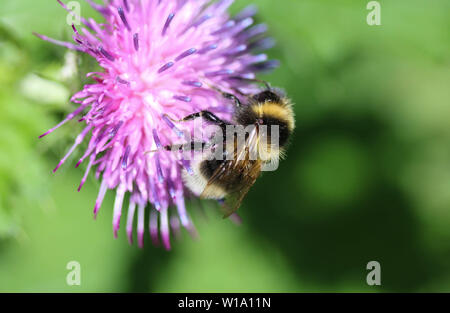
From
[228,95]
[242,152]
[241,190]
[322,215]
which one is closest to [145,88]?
[228,95]

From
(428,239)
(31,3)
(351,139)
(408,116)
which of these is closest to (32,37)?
(31,3)

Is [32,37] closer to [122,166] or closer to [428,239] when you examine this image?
[122,166]

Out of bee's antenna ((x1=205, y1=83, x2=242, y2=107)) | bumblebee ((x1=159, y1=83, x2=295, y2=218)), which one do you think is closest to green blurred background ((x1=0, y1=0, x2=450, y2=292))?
bee's antenna ((x1=205, y1=83, x2=242, y2=107))

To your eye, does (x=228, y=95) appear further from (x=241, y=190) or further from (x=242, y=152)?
(x=241, y=190)

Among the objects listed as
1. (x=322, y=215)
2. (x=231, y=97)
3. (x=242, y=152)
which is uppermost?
(x=231, y=97)

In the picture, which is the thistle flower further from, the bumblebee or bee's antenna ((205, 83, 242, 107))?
the bumblebee
